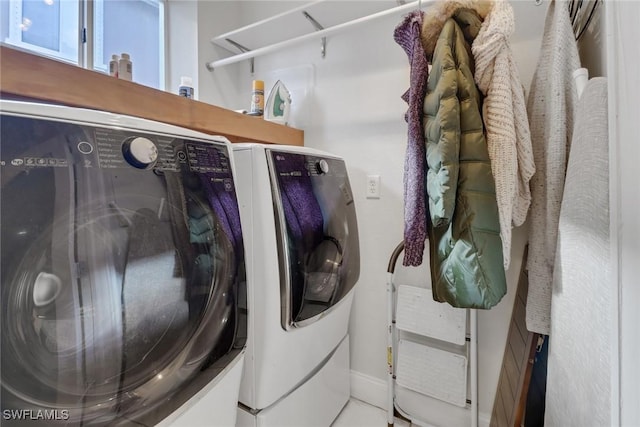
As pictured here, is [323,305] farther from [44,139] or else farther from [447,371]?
[44,139]

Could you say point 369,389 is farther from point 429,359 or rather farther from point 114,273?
point 114,273

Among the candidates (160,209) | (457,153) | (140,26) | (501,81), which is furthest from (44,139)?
(140,26)

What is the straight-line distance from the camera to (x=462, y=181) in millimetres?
895

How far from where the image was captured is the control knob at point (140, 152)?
1.93ft

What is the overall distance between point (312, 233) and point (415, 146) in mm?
487

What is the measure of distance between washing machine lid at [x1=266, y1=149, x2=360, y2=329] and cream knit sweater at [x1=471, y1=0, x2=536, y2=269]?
615 millimetres

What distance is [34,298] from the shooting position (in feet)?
1.60

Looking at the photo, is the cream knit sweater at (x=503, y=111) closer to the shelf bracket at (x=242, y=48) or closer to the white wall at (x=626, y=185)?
the white wall at (x=626, y=185)

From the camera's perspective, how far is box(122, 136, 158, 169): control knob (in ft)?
1.93

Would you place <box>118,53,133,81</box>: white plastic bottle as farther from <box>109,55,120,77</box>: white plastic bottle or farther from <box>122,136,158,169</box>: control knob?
<box>122,136,158,169</box>: control knob

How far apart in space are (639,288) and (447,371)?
1.09m

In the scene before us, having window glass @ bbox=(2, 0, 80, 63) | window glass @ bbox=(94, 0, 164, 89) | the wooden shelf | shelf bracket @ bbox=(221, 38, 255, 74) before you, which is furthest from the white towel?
window glass @ bbox=(2, 0, 80, 63)

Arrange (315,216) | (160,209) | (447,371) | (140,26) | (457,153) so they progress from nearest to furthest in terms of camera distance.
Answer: (160,209)
(457,153)
(315,216)
(447,371)
(140,26)

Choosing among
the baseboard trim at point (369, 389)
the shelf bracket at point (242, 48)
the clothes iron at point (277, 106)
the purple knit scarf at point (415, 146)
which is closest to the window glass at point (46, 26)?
the shelf bracket at point (242, 48)
